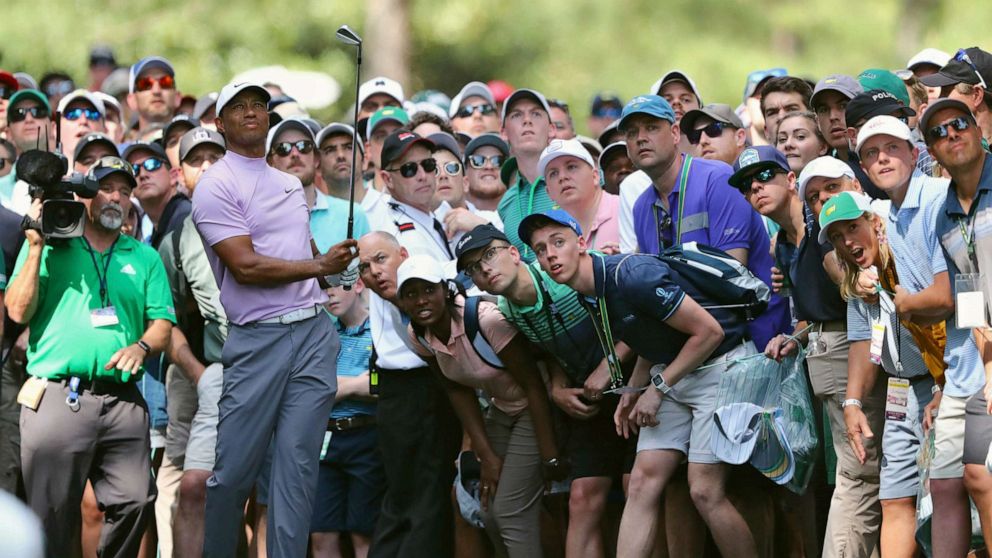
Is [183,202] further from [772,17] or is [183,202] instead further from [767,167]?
[772,17]

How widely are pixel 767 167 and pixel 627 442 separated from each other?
156 cm

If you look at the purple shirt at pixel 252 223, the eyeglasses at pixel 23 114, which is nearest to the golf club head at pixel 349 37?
the purple shirt at pixel 252 223

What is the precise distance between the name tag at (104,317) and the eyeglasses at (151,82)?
11.9 feet

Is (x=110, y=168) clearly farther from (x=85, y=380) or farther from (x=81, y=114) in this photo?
(x=81, y=114)

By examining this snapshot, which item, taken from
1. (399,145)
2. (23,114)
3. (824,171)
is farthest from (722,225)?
(23,114)

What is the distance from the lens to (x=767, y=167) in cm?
764

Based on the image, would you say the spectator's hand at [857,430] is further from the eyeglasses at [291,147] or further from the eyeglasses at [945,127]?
the eyeglasses at [291,147]

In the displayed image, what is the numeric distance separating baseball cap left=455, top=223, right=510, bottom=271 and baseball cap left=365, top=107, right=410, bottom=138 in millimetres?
2967

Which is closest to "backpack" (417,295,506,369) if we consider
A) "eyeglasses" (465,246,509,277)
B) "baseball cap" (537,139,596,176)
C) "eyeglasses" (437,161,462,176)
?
"eyeglasses" (465,246,509,277)

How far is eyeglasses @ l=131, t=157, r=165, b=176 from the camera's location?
9.97 meters

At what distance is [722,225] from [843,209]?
1032 millimetres

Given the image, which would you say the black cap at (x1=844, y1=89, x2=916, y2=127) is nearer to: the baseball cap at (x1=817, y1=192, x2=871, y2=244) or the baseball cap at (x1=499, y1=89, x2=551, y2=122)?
the baseball cap at (x1=817, y1=192, x2=871, y2=244)

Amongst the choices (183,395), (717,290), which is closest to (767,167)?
(717,290)

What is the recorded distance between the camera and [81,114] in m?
11.3
